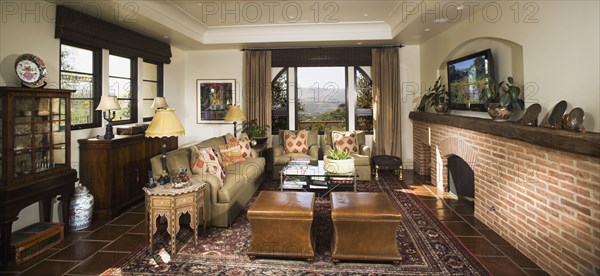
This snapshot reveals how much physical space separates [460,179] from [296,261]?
10.1ft

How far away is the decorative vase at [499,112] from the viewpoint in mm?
3342

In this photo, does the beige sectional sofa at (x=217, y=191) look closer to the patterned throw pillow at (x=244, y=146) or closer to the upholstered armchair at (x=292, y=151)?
the patterned throw pillow at (x=244, y=146)

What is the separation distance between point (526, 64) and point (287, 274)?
292 centimetres

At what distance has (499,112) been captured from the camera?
3.37 m

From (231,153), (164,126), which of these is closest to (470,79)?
(231,153)

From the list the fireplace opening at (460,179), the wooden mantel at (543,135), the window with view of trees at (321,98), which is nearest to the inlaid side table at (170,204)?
the wooden mantel at (543,135)

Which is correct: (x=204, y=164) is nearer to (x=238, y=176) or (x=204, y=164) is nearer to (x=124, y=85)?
(x=238, y=176)

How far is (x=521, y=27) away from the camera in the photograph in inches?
127

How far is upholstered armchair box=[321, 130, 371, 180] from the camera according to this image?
18.5 ft

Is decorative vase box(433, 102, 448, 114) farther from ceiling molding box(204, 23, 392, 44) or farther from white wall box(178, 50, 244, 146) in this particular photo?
white wall box(178, 50, 244, 146)

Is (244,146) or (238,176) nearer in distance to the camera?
(238,176)

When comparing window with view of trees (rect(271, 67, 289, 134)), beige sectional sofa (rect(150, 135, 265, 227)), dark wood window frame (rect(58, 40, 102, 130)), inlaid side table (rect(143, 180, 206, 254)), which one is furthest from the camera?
→ window with view of trees (rect(271, 67, 289, 134))

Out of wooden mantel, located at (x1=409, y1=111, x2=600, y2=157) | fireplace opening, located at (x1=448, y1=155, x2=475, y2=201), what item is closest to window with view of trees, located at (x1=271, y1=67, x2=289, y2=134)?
fireplace opening, located at (x1=448, y1=155, x2=475, y2=201)

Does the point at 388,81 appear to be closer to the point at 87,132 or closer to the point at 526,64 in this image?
the point at 526,64
